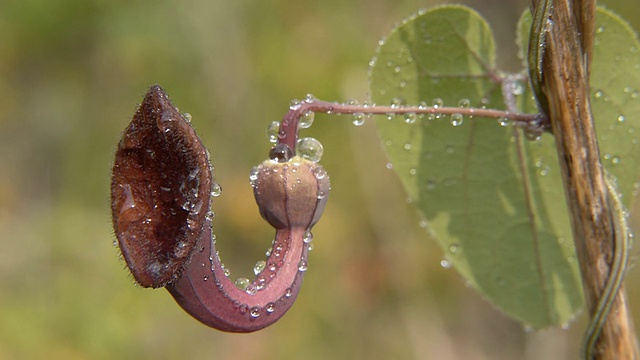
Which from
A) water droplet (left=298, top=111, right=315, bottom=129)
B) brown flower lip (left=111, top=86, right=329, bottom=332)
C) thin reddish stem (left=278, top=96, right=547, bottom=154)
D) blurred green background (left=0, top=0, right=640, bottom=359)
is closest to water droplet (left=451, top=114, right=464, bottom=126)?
thin reddish stem (left=278, top=96, right=547, bottom=154)

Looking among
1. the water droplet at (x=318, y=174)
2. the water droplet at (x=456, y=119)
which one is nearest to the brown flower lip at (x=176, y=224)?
the water droplet at (x=318, y=174)

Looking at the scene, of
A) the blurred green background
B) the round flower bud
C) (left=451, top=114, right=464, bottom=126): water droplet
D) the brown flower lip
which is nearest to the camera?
the brown flower lip

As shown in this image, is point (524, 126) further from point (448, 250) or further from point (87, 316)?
point (87, 316)

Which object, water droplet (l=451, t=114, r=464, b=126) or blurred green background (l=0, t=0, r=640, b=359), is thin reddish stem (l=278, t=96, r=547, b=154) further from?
blurred green background (l=0, t=0, r=640, b=359)

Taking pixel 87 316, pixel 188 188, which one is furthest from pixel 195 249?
pixel 87 316

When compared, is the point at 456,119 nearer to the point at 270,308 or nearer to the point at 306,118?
the point at 306,118

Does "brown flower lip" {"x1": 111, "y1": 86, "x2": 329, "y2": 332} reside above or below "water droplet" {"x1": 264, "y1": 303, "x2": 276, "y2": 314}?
above
